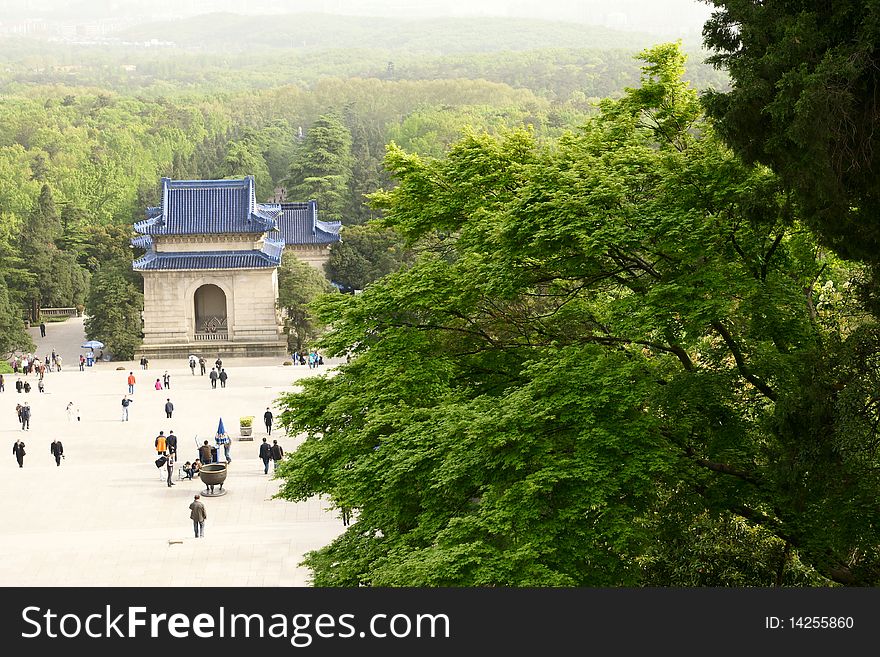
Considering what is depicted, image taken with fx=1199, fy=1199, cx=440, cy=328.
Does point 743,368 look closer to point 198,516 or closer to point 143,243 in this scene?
point 198,516

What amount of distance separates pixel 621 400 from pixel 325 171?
75858mm

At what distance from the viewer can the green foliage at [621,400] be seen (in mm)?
12570

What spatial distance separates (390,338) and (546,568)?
18.9 feet

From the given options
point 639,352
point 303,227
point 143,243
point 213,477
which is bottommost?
point 303,227

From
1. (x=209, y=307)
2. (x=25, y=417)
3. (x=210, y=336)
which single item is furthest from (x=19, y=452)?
(x=209, y=307)

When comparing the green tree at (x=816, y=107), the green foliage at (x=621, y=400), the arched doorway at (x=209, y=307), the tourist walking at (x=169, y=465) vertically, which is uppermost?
the green tree at (x=816, y=107)

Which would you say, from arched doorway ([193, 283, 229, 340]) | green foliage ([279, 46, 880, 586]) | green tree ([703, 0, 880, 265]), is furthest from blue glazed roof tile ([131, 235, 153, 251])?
green tree ([703, 0, 880, 265])

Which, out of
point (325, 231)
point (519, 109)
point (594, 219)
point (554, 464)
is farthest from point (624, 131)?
point (519, 109)

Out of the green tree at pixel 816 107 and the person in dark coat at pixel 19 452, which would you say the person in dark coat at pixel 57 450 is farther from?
the green tree at pixel 816 107

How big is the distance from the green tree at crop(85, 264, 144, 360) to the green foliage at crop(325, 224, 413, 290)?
1323 centimetres

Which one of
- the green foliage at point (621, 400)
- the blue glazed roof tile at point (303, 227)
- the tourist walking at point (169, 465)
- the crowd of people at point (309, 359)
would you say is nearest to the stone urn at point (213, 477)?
the tourist walking at point (169, 465)

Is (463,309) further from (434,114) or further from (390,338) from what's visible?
(434,114)

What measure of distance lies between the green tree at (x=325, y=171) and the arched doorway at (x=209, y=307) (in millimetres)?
22036

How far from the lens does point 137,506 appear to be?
27.8m
